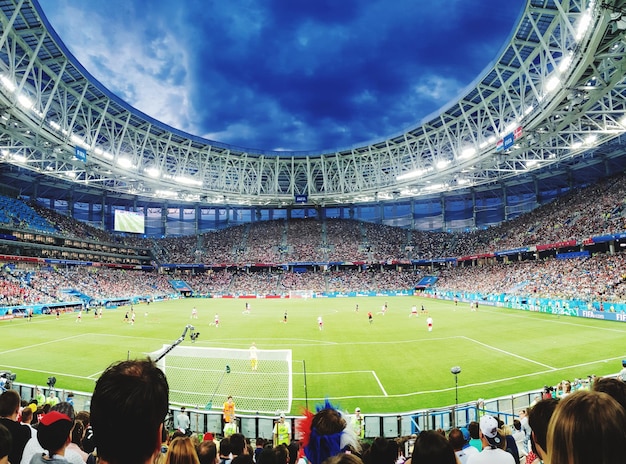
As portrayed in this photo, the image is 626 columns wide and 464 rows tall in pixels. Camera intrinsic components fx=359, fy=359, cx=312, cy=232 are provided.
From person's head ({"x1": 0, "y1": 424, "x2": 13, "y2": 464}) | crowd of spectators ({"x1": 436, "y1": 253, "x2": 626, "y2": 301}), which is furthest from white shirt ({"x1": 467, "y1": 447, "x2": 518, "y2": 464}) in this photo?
crowd of spectators ({"x1": 436, "y1": 253, "x2": 626, "y2": 301})

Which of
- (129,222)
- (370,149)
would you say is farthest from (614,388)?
(129,222)

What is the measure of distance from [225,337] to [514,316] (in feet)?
99.8

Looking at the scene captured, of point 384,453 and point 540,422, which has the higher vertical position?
point 540,422

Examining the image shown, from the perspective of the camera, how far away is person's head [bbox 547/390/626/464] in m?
1.90

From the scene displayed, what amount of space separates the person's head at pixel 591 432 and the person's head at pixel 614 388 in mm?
2969

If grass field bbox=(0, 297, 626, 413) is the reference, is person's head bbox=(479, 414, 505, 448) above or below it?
above

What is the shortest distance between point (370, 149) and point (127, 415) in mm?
68657

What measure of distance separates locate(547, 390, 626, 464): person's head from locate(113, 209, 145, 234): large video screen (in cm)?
8979

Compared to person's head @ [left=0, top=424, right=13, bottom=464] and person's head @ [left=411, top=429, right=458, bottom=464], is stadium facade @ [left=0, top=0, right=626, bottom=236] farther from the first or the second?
person's head @ [left=0, top=424, right=13, bottom=464]

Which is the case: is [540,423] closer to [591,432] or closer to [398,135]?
[591,432]

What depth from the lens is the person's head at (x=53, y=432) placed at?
11.7 feet

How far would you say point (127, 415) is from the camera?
85.4 inches

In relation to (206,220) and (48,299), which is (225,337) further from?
(206,220)

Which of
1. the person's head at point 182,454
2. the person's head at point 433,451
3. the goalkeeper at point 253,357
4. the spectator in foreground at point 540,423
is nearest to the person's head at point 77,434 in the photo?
the person's head at point 182,454
